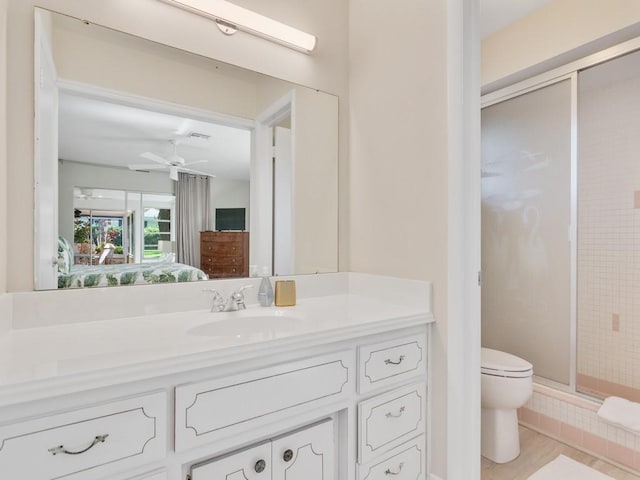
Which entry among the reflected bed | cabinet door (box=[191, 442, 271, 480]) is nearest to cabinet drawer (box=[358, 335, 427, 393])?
cabinet door (box=[191, 442, 271, 480])

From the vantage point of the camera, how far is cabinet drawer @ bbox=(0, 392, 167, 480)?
697 millimetres

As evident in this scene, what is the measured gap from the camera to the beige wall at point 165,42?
3.65 feet

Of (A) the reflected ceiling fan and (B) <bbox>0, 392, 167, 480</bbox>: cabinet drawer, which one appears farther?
(A) the reflected ceiling fan

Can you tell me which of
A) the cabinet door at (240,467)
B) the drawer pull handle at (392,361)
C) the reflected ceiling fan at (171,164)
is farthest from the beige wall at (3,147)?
the drawer pull handle at (392,361)

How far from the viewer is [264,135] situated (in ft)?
5.47

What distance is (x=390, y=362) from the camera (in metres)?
1.29

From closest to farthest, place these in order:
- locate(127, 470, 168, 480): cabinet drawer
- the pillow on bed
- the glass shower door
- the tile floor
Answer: locate(127, 470, 168, 480): cabinet drawer < the pillow on bed < the tile floor < the glass shower door

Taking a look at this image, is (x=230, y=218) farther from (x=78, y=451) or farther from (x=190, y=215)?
(x=78, y=451)

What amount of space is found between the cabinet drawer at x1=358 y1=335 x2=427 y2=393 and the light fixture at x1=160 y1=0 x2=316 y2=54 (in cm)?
143

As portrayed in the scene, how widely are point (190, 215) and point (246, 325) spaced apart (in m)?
0.53

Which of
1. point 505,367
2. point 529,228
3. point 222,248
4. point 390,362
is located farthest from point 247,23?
point 529,228

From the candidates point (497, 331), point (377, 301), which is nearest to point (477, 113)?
point (377, 301)

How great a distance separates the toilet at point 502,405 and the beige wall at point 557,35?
1866 mm

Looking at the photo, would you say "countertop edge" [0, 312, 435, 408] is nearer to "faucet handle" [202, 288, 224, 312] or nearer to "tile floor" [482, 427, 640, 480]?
"faucet handle" [202, 288, 224, 312]
